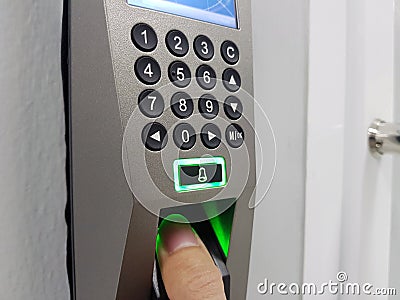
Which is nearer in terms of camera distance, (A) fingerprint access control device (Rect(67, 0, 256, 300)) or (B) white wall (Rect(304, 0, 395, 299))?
(A) fingerprint access control device (Rect(67, 0, 256, 300))

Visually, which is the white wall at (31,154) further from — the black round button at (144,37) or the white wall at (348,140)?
the white wall at (348,140)

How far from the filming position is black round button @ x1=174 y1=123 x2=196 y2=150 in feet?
0.86

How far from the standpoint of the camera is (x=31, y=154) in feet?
0.93

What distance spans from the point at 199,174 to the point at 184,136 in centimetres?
2

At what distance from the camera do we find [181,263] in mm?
262

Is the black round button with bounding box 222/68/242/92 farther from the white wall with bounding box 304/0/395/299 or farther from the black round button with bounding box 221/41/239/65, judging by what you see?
the white wall with bounding box 304/0/395/299

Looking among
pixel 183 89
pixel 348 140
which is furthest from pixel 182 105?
pixel 348 140

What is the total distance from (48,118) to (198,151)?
0.09m

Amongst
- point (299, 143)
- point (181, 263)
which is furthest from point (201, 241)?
point (299, 143)

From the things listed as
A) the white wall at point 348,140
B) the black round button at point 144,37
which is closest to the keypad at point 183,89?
the black round button at point 144,37

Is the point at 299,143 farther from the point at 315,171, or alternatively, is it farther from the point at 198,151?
the point at 198,151

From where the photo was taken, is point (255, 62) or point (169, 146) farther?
point (255, 62)

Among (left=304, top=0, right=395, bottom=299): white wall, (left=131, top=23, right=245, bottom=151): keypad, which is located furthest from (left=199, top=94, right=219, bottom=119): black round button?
(left=304, top=0, right=395, bottom=299): white wall

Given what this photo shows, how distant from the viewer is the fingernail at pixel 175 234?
270 mm
